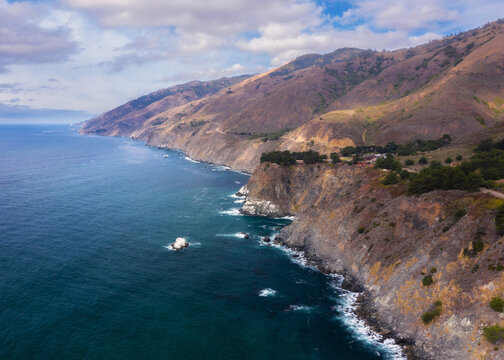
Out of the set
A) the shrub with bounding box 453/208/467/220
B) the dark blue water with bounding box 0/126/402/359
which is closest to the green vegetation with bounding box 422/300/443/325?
the dark blue water with bounding box 0/126/402/359

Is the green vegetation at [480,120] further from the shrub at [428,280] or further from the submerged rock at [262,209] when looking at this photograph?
the shrub at [428,280]

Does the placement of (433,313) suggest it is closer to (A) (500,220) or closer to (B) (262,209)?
(A) (500,220)

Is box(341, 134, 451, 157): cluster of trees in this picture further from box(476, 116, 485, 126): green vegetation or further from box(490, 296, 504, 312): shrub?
box(490, 296, 504, 312): shrub

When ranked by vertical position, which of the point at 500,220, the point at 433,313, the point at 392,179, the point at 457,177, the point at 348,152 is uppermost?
the point at 348,152

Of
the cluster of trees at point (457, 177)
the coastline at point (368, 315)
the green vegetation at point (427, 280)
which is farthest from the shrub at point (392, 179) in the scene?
the green vegetation at point (427, 280)

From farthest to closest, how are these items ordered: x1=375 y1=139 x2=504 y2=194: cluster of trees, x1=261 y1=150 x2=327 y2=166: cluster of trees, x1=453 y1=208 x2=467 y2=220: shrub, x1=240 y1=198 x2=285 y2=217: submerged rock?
1. x1=261 y1=150 x2=327 y2=166: cluster of trees
2. x1=240 y1=198 x2=285 y2=217: submerged rock
3. x1=375 y1=139 x2=504 y2=194: cluster of trees
4. x1=453 y1=208 x2=467 y2=220: shrub

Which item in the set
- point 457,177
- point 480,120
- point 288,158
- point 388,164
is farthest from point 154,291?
point 480,120
